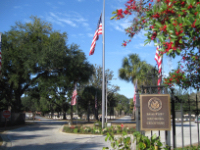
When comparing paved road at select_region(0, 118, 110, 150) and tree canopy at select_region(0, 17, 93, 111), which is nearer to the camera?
paved road at select_region(0, 118, 110, 150)

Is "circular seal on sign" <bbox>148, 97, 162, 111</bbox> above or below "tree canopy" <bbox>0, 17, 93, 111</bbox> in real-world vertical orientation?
below

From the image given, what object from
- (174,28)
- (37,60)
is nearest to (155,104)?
(174,28)

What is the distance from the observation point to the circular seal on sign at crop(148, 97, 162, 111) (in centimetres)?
630

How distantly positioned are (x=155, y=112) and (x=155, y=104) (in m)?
0.22

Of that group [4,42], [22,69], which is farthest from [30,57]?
[4,42]

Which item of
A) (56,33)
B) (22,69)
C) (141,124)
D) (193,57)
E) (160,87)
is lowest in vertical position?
(141,124)

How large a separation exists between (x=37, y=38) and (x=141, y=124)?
28001mm

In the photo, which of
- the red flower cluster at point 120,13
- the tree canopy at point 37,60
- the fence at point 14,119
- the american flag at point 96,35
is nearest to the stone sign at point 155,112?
the red flower cluster at point 120,13

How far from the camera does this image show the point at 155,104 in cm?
634

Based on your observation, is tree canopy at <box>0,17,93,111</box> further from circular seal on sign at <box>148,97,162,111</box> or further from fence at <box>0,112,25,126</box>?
circular seal on sign at <box>148,97,162,111</box>

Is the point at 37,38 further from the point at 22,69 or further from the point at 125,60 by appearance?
the point at 125,60

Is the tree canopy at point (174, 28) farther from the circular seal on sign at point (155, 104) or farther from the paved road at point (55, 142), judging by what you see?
the paved road at point (55, 142)

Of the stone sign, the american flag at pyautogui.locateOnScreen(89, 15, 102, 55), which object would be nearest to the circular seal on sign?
the stone sign

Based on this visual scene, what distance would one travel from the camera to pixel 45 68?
1161 inches
